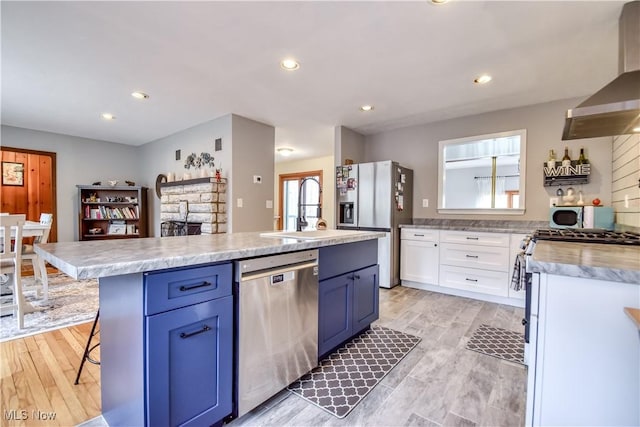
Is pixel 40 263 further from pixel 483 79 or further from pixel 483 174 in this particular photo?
pixel 483 174

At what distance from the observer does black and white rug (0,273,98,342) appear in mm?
2479

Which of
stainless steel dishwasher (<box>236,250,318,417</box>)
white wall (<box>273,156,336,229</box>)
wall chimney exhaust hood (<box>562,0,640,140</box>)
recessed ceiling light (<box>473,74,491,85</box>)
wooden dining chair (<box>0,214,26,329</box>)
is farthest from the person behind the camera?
white wall (<box>273,156,336,229</box>)

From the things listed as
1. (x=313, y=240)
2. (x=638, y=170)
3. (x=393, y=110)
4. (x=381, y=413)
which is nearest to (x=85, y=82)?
(x=313, y=240)

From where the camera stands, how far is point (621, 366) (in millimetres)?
869

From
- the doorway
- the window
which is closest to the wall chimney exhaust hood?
the window

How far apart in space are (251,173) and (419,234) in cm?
251

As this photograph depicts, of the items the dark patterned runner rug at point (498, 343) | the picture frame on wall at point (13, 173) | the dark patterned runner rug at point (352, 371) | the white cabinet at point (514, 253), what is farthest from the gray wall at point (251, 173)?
the picture frame on wall at point (13, 173)

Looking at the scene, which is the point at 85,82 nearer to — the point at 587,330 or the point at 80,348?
the point at 80,348

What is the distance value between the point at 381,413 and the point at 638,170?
2613 millimetres

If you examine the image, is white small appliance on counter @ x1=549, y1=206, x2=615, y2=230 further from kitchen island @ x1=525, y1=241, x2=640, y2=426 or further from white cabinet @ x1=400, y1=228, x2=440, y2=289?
kitchen island @ x1=525, y1=241, x2=640, y2=426

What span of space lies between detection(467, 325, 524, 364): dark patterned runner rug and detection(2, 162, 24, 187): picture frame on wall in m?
7.10

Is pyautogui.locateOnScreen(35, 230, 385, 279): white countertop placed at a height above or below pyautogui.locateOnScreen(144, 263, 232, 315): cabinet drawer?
above

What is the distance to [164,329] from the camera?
1.11 meters

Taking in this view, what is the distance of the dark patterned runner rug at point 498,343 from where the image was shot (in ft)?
6.86
